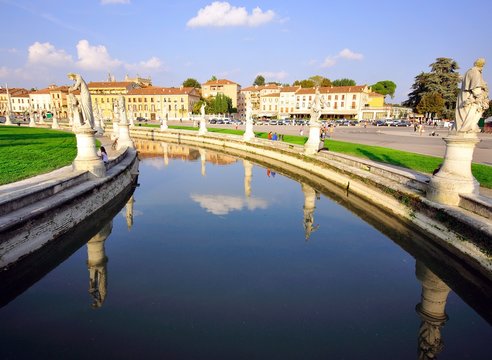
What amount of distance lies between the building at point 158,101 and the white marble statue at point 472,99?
260 ft

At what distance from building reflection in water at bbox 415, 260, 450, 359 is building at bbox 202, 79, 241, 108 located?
94763 mm

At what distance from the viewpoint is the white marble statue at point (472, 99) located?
24.4 feet

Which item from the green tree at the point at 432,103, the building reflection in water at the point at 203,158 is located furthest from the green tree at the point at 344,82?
the building reflection in water at the point at 203,158

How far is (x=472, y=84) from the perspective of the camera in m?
7.53

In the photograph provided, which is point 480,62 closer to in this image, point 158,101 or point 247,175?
point 247,175

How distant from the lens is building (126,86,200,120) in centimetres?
8356

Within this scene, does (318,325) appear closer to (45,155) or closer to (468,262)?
(468,262)

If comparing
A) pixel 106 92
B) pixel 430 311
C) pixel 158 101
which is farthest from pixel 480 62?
pixel 106 92

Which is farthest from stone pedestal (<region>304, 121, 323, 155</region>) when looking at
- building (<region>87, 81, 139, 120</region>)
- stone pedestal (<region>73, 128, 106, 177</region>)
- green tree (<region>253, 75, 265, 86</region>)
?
green tree (<region>253, 75, 265, 86</region>)

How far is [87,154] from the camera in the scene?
10.7 metres

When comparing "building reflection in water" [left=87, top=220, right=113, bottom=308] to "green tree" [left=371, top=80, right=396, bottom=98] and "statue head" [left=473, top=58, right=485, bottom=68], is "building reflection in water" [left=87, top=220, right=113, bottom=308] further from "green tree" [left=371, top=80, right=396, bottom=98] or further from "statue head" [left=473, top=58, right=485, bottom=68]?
"green tree" [left=371, top=80, right=396, bottom=98]

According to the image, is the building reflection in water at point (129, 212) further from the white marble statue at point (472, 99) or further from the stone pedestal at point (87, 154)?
the white marble statue at point (472, 99)

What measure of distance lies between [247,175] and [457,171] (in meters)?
11.3

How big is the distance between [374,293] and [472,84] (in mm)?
5680
